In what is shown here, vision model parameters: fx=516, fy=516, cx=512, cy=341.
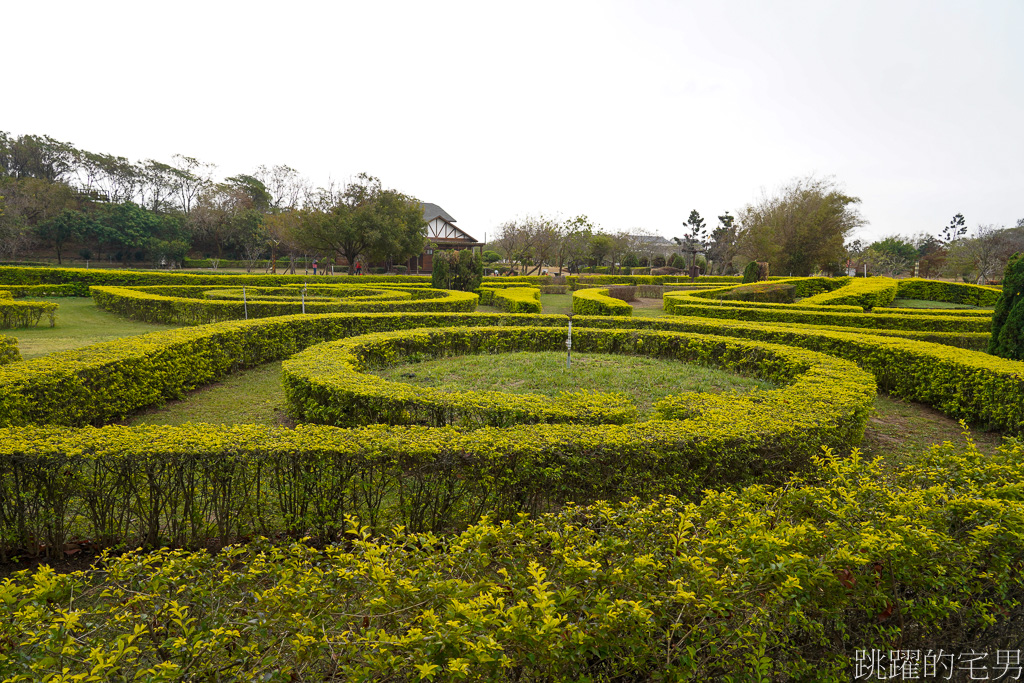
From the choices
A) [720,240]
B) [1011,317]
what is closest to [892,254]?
[720,240]

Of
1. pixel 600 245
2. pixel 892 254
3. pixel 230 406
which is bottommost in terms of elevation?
pixel 230 406

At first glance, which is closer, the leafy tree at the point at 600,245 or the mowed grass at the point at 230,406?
the mowed grass at the point at 230,406

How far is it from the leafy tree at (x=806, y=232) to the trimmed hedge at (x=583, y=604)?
42.9m

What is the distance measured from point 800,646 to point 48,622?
305cm

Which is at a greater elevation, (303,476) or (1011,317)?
(1011,317)

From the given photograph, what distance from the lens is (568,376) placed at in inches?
356

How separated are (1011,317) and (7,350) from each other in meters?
16.4

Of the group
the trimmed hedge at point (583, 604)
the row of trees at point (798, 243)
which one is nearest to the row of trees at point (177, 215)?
the row of trees at point (798, 243)

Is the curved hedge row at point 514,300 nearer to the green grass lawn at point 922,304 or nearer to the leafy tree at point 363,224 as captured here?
the leafy tree at point 363,224

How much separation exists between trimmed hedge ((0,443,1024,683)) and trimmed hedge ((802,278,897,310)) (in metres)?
19.1

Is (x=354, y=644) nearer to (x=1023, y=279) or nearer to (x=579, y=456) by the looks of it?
(x=579, y=456)

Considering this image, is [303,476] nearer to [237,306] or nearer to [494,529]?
[494,529]

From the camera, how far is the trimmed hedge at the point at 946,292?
80.1 feet

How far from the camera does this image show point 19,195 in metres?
43.4
